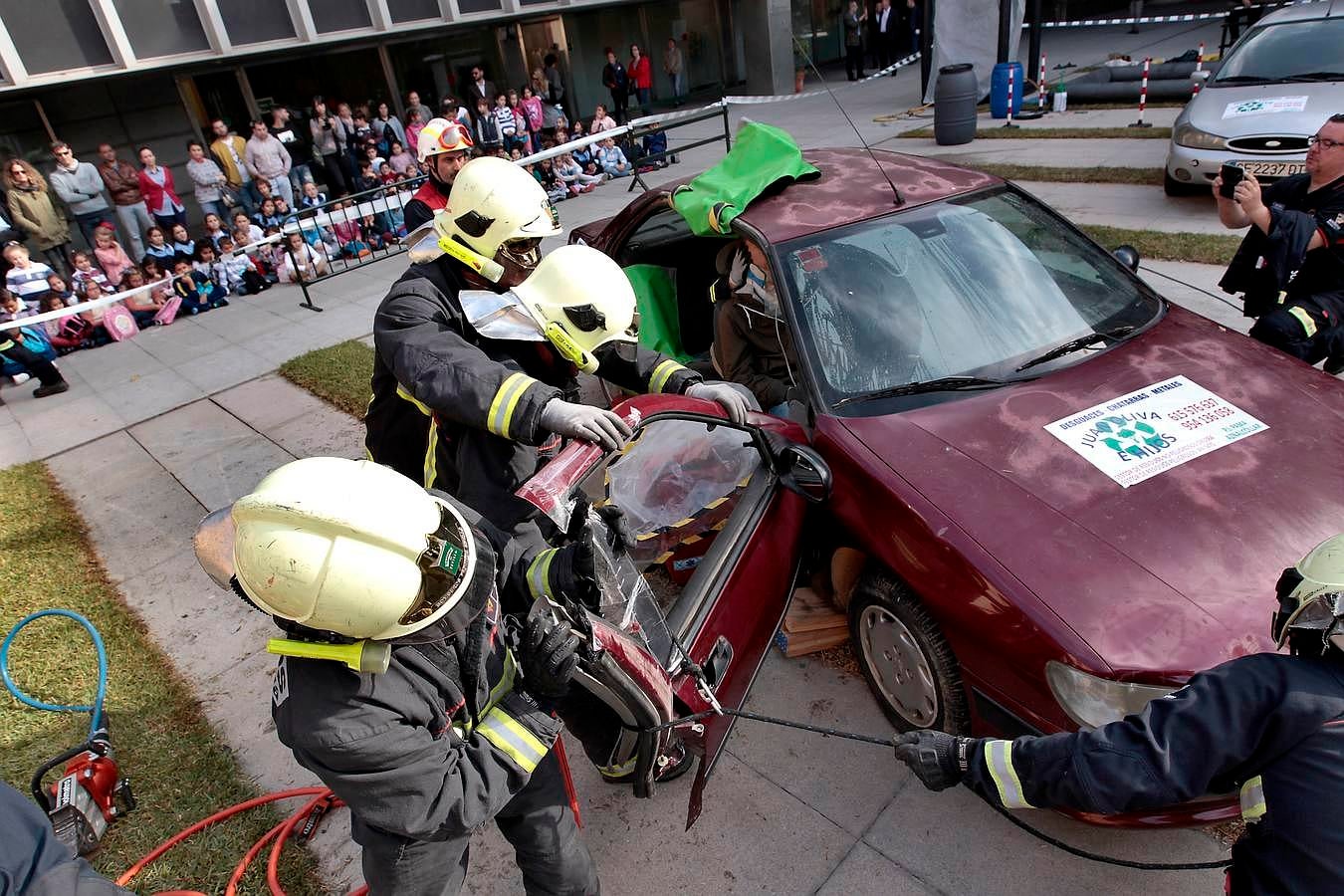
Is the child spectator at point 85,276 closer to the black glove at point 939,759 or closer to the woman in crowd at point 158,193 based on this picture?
the woman in crowd at point 158,193

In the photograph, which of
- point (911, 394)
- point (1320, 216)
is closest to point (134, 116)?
point (911, 394)

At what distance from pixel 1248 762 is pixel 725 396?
172 centimetres

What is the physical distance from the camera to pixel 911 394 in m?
2.75

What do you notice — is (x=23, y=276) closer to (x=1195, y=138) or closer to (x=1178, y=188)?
(x=1195, y=138)

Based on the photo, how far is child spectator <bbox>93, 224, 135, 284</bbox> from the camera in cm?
888

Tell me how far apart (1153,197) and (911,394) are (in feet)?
22.0

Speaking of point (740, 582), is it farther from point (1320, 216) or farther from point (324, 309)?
point (324, 309)

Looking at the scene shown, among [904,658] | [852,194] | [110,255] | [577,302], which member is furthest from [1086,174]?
[110,255]

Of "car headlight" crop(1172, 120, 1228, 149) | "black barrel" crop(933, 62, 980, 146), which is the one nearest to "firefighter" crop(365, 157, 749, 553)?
"car headlight" crop(1172, 120, 1228, 149)

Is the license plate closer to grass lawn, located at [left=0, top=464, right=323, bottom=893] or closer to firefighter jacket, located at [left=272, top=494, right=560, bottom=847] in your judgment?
firefighter jacket, located at [left=272, top=494, right=560, bottom=847]

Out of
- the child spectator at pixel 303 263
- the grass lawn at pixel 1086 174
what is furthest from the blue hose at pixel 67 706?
the grass lawn at pixel 1086 174

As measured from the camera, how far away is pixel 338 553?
145 centimetres

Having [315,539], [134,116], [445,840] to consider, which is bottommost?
[445,840]

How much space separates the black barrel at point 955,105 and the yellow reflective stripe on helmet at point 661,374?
9.57 m
